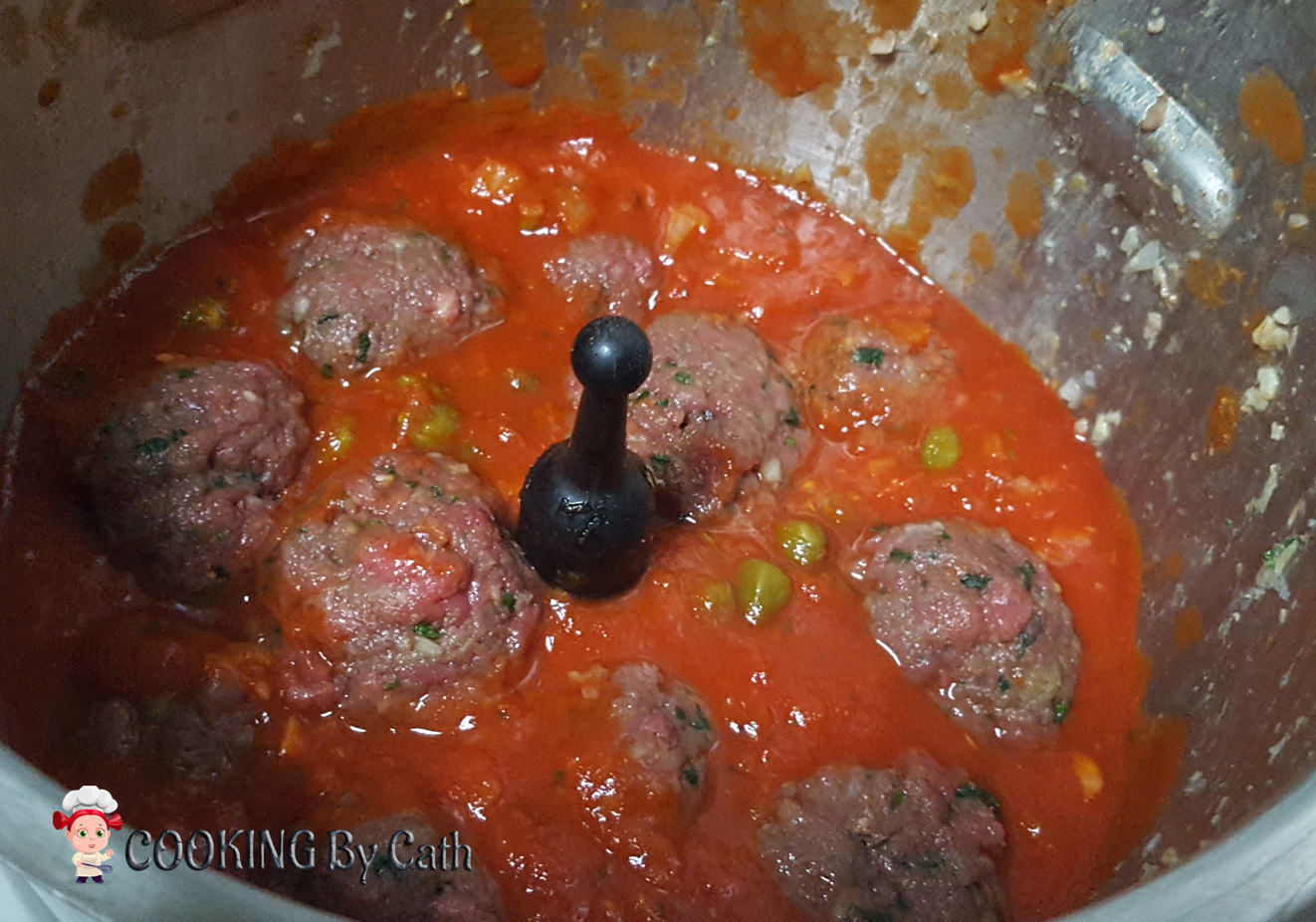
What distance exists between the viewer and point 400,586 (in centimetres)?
203

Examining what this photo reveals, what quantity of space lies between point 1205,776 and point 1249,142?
1401 millimetres

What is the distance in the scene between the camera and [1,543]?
213 centimetres

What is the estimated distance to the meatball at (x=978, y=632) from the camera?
2.28 meters

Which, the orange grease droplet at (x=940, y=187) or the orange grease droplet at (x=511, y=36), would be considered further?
→ the orange grease droplet at (x=940, y=187)

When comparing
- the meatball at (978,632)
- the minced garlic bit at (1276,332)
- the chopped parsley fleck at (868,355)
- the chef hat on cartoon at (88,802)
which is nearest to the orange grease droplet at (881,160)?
the chopped parsley fleck at (868,355)

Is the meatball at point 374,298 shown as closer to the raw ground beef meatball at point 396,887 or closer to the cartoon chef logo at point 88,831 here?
the raw ground beef meatball at point 396,887

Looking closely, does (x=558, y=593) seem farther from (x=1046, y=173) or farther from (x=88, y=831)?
(x=1046, y=173)

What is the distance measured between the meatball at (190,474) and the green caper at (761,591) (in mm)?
1017

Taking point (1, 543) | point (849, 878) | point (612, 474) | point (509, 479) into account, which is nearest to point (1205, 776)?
point (849, 878)

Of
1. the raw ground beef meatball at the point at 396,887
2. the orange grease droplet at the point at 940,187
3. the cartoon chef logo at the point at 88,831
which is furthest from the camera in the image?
the orange grease droplet at the point at 940,187

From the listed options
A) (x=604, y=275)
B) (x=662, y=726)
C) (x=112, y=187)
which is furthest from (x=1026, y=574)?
(x=112, y=187)

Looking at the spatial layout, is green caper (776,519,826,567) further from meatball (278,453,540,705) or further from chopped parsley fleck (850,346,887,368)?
meatball (278,453,540,705)

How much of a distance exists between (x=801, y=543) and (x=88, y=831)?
1636mm

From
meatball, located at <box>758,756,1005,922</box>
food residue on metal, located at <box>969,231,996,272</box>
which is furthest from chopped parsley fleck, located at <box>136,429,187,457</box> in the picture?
food residue on metal, located at <box>969,231,996,272</box>
